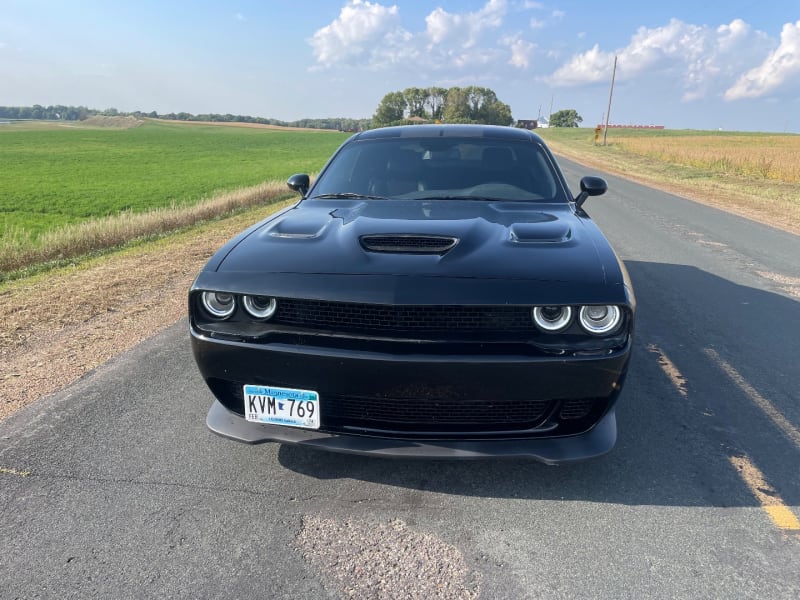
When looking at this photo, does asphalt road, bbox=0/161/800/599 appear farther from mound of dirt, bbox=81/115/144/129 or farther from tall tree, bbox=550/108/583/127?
tall tree, bbox=550/108/583/127

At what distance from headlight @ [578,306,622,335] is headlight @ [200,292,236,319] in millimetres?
1435

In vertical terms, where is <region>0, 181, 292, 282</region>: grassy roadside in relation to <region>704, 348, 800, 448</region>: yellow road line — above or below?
below

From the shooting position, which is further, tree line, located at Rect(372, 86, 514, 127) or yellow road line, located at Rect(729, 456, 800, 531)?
tree line, located at Rect(372, 86, 514, 127)

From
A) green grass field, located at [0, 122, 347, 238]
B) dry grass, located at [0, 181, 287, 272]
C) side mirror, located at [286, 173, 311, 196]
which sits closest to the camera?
side mirror, located at [286, 173, 311, 196]

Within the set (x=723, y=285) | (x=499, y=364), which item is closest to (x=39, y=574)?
(x=499, y=364)

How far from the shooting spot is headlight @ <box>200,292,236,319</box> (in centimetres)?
238

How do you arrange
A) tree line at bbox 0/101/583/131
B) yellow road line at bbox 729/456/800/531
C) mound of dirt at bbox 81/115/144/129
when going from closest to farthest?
yellow road line at bbox 729/456/800/531 → tree line at bbox 0/101/583/131 → mound of dirt at bbox 81/115/144/129

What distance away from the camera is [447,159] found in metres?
3.80

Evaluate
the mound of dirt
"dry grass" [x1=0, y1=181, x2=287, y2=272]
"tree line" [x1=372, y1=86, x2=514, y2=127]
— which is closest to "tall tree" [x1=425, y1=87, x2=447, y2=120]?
"tree line" [x1=372, y1=86, x2=514, y2=127]

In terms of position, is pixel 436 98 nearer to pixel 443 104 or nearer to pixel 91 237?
pixel 443 104

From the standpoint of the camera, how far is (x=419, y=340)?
7.11ft

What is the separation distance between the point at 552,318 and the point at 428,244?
62 cm

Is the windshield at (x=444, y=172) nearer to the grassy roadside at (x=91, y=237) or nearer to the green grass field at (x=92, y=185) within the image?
the grassy roadside at (x=91, y=237)

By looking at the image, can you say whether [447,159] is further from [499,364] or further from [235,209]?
[235,209]
